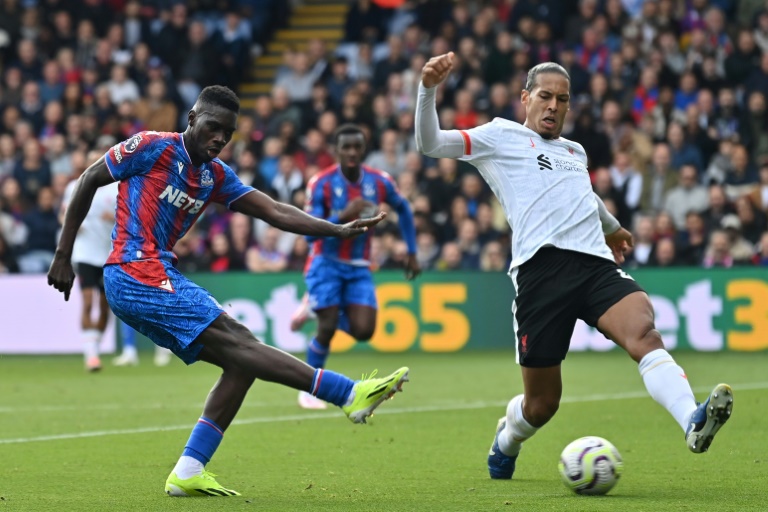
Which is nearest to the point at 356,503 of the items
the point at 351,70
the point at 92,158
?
the point at 92,158

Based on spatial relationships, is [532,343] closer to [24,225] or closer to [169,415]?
[169,415]

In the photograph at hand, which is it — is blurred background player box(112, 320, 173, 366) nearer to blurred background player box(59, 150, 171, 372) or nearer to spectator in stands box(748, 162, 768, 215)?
blurred background player box(59, 150, 171, 372)

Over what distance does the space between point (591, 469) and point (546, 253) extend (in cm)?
116

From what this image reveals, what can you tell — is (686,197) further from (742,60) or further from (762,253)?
(742,60)

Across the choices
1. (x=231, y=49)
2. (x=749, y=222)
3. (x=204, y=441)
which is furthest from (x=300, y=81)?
(x=204, y=441)

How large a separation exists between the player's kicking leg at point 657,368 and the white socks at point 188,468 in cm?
222

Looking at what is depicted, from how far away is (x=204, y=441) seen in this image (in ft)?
23.7

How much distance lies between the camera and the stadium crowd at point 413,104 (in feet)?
62.8

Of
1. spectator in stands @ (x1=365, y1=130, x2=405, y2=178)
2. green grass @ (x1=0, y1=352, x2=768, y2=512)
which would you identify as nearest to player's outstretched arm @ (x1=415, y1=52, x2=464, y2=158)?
green grass @ (x1=0, y1=352, x2=768, y2=512)

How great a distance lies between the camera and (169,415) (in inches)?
460

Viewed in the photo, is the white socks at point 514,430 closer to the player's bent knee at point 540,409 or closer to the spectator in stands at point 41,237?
the player's bent knee at point 540,409

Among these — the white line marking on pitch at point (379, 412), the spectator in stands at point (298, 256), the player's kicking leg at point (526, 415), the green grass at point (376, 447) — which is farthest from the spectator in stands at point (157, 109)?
the player's kicking leg at point (526, 415)

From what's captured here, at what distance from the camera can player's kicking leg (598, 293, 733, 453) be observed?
6281 mm

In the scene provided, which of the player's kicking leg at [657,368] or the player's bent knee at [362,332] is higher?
the player's kicking leg at [657,368]
